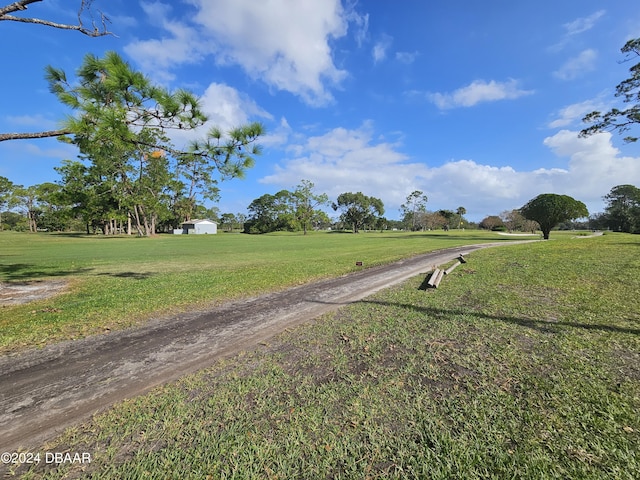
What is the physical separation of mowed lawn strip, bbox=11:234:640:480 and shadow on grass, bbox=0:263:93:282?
34.9 feet

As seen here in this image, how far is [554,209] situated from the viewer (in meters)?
34.6

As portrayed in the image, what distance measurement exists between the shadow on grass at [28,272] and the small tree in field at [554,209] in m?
45.4

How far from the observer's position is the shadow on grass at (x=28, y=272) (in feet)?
31.5

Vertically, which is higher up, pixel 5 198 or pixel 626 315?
pixel 5 198

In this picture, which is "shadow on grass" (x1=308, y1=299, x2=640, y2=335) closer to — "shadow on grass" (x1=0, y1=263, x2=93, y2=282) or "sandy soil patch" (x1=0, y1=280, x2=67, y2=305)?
"sandy soil patch" (x1=0, y1=280, x2=67, y2=305)

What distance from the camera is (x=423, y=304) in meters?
6.37

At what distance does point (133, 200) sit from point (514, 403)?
48420 millimetres

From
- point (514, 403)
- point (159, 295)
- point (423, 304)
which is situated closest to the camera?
point (514, 403)

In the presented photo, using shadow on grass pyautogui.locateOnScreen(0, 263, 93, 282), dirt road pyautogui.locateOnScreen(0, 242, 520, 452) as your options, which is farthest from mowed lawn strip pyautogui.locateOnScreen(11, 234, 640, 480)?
shadow on grass pyautogui.locateOnScreen(0, 263, 93, 282)

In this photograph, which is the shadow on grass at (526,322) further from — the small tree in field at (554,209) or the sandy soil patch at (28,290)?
the small tree in field at (554,209)

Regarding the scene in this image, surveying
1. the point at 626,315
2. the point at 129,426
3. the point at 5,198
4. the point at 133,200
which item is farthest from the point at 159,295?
the point at 5,198

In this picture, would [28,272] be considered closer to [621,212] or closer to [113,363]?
[113,363]

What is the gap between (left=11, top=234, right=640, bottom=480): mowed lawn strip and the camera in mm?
2100

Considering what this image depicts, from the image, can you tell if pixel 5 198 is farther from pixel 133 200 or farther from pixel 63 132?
pixel 63 132
